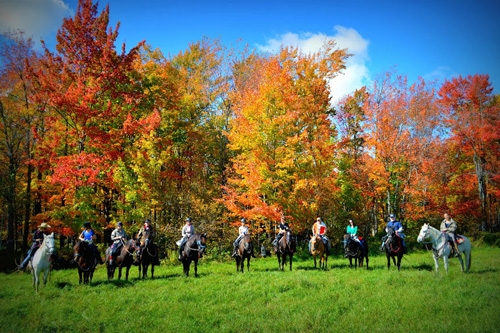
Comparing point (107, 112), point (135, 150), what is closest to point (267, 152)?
point (135, 150)

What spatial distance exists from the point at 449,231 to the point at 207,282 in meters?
10.7

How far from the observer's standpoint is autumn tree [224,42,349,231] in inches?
826

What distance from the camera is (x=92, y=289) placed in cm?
1148

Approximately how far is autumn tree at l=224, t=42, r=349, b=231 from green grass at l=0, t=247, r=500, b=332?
8657 millimetres

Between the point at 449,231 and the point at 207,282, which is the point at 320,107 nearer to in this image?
the point at 449,231

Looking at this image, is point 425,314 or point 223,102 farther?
point 223,102

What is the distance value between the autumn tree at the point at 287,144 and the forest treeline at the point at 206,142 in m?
0.10

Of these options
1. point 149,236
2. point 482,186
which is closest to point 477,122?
point 482,186

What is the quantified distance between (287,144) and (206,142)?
8.52 meters

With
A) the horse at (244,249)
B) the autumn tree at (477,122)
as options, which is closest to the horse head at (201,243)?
the horse at (244,249)

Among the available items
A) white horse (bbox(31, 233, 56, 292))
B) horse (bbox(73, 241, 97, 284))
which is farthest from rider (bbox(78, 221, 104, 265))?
white horse (bbox(31, 233, 56, 292))

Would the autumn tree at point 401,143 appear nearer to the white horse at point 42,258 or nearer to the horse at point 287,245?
the horse at point 287,245

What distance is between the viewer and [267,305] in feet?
29.4

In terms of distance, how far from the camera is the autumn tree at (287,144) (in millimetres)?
20984
